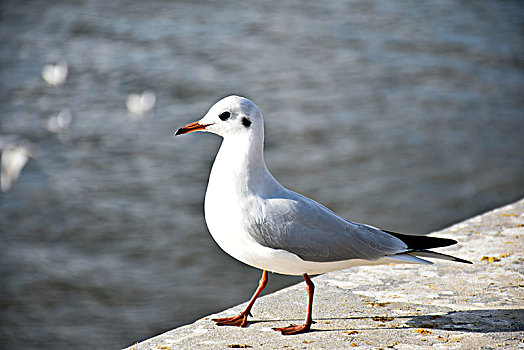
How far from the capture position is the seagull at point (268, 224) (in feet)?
8.00

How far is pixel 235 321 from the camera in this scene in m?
2.67

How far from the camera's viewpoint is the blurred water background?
248 inches

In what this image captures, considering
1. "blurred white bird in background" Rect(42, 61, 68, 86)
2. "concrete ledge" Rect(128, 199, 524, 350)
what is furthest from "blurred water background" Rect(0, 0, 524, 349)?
"concrete ledge" Rect(128, 199, 524, 350)

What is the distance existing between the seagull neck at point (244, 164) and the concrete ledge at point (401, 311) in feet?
1.90

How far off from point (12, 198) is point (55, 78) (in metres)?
5.38

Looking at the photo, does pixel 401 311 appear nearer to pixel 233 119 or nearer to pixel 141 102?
Answer: pixel 233 119

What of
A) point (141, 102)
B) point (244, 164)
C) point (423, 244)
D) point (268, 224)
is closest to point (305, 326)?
point (268, 224)

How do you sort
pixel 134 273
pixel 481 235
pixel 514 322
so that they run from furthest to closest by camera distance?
pixel 134 273, pixel 481 235, pixel 514 322

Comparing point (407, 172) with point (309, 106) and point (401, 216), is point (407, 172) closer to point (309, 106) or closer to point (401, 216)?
point (401, 216)

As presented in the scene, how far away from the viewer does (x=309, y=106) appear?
11.3m

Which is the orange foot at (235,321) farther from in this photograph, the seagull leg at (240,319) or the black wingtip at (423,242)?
the black wingtip at (423,242)

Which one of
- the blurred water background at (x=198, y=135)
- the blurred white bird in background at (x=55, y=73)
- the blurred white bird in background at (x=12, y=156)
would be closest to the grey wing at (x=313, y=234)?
the blurred water background at (x=198, y=135)

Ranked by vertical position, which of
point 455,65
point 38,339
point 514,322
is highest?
point 514,322

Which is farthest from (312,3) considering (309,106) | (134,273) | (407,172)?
(134,273)
